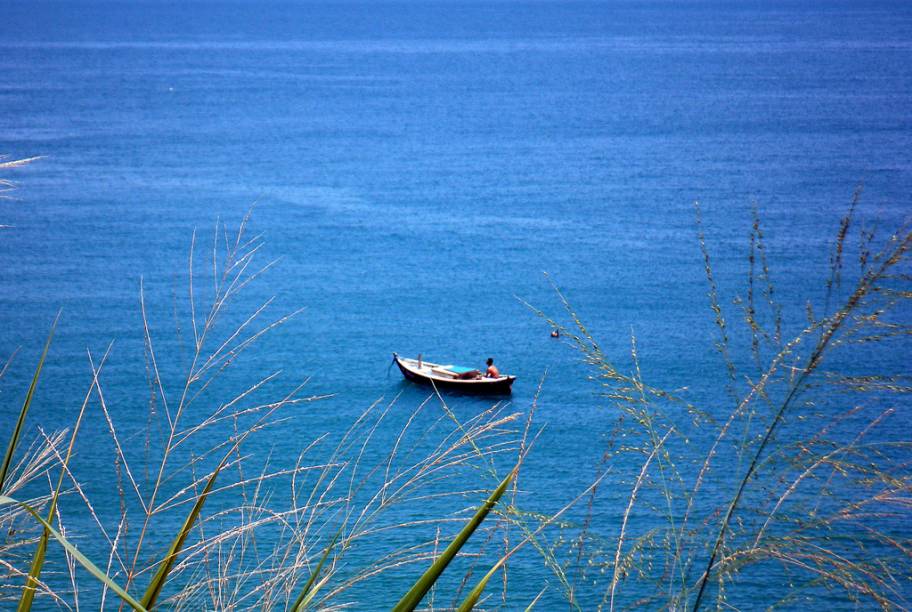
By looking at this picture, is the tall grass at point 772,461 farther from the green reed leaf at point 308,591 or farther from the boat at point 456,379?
the boat at point 456,379

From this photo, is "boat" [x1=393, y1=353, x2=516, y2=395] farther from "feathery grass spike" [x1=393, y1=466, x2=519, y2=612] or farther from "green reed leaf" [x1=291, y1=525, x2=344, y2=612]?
"feathery grass spike" [x1=393, y1=466, x2=519, y2=612]

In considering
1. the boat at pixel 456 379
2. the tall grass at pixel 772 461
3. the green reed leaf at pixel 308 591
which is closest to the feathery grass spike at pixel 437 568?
the green reed leaf at pixel 308 591

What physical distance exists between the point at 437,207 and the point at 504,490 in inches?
1991

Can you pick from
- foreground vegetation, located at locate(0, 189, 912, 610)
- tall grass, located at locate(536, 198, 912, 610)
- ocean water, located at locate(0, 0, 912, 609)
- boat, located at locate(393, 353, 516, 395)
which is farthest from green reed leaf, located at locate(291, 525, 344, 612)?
boat, located at locate(393, 353, 516, 395)

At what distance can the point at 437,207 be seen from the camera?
5197cm

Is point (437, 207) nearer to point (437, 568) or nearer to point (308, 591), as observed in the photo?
point (308, 591)

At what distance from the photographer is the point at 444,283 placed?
1609 inches

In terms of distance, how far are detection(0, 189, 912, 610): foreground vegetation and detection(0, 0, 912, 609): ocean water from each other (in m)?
0.58

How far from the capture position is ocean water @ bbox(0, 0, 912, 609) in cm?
3203

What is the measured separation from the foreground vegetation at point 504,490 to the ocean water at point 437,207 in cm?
58

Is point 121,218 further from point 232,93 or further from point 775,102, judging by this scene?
point 775,102

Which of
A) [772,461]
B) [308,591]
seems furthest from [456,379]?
[308,591]

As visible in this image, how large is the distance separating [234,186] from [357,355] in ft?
80.6

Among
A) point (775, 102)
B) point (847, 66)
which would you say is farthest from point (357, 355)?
point (847, 66)
